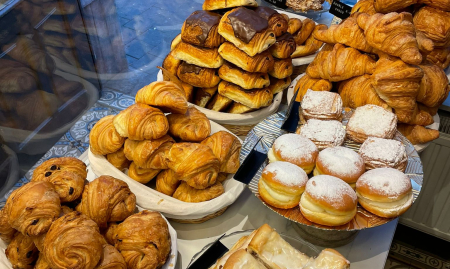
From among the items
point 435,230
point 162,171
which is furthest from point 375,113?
point 435,230

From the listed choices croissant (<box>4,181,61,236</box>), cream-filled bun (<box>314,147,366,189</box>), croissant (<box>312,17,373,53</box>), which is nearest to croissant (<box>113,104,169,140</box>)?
croissant (<box>4,181,61,236</box>)

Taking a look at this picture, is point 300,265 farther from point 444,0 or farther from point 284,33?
point 444,0

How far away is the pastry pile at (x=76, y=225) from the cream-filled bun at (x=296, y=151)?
0.50 m

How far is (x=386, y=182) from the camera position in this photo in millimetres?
1411

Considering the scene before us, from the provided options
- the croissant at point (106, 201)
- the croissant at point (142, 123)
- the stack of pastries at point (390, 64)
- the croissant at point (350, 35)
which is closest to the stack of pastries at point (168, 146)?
the croissant at point (142, 123)

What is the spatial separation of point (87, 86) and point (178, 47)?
82.5 inches

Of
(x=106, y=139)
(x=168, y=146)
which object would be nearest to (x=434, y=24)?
(x=168, y=146)

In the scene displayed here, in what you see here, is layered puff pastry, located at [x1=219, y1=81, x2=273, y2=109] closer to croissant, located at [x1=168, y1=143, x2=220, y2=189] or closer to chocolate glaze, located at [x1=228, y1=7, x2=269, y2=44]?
chocolate glaze, located at [x1=228, y1=7, x2=269, y2=44]

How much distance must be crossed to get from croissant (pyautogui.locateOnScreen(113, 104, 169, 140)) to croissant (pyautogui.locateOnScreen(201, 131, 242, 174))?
211 millimetres

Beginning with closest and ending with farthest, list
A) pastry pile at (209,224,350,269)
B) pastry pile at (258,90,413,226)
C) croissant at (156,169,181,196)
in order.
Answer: pastry pile at (209,224,350,269)
pastry pile at (258,90,413,226)
croissant at (156,169,181,196)

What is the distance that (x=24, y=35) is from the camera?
3.27 meters

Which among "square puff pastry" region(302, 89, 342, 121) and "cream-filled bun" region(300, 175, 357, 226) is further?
"square puff pastry" region(302, 89, 342, 121)

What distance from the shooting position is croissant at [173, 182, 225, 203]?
160 centimetres

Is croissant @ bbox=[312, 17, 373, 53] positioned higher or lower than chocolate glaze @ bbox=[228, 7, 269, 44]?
lower
